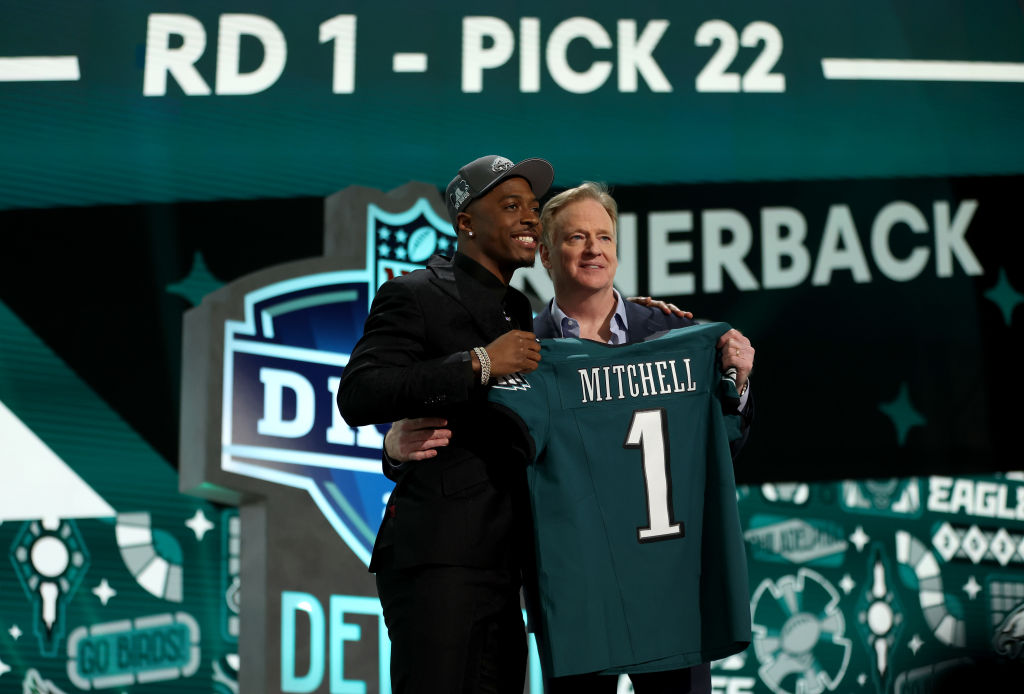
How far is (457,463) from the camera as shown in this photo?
1744 millimetres

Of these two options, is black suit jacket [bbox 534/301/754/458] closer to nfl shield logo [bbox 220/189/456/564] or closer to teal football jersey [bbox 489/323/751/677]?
teal football jersey [bbox 489/323/751/677]

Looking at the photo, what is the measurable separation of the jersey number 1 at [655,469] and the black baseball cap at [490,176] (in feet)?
1.49

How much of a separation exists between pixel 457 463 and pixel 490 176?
52 centimetres

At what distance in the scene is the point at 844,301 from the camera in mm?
4238

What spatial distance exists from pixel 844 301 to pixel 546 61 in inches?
60.8

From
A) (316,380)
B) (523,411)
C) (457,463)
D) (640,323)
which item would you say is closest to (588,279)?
(640,323)

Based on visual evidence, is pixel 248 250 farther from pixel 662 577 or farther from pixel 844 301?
pixel 662 577

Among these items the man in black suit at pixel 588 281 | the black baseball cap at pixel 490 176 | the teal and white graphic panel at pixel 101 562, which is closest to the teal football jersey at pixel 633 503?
the man in black suit at pixel 588 281

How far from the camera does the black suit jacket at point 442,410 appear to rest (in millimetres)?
1659

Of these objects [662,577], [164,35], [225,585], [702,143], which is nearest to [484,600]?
[662,577]

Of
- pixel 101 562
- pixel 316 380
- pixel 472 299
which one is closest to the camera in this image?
pixel 472 299

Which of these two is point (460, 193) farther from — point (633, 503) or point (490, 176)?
point (633, 503)

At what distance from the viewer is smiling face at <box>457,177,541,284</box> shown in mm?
1865

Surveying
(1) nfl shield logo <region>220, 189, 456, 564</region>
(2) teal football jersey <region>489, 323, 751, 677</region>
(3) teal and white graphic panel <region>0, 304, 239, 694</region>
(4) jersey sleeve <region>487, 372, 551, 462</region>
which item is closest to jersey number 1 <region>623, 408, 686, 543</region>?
(2) teal football jersey <region>489, 323, 751, 677</region>
